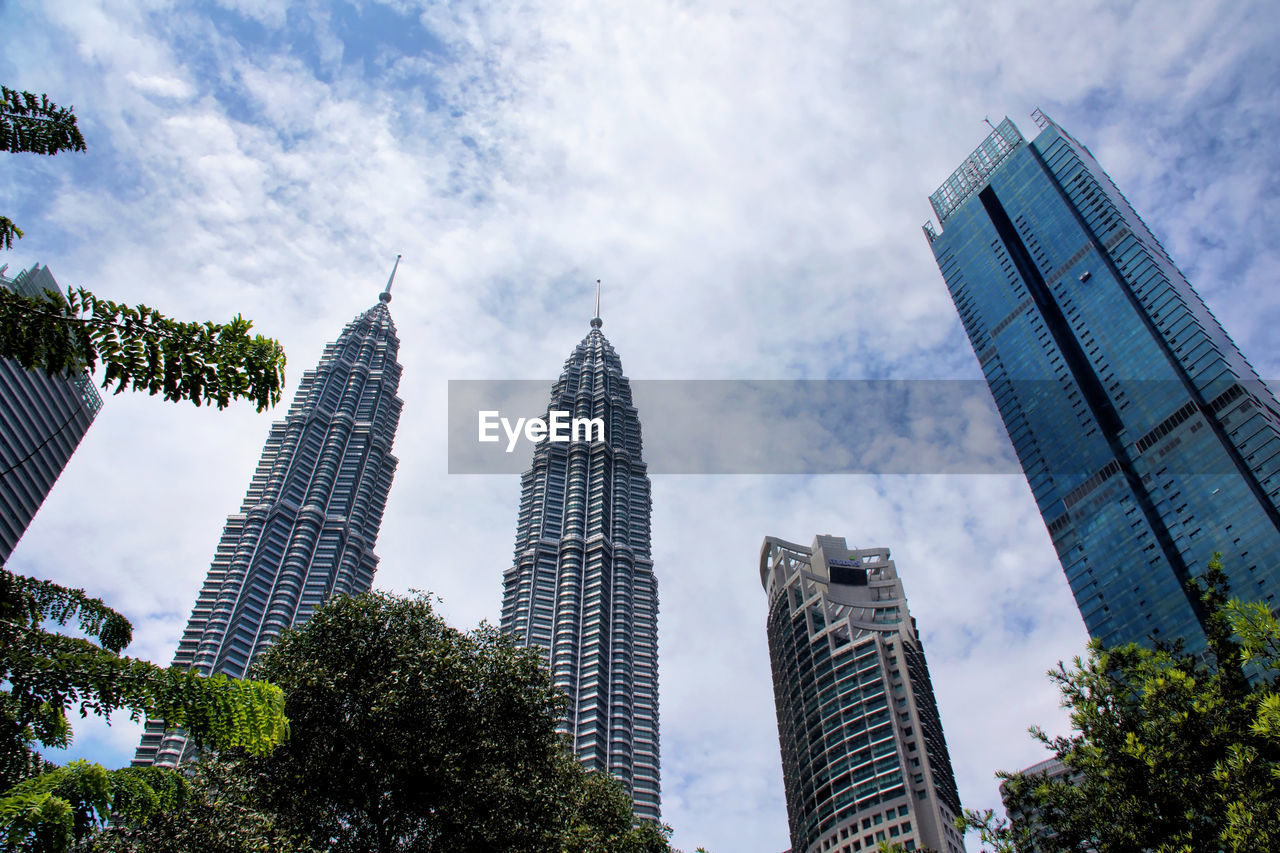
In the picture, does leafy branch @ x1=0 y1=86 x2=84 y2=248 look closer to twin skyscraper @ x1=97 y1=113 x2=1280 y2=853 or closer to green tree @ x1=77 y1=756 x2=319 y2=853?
green tree @ x1=77 y1=756 x2=319 y2=853

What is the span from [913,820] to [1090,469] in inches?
2949

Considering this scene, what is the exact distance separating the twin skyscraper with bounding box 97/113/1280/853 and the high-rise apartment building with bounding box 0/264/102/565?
34235 millimetres

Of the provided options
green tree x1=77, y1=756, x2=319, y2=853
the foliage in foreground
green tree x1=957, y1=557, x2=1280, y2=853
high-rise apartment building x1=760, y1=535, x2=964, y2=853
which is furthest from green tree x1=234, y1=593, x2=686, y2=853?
high-rise apartment building x1=760, y1=535, x2=964, y2=853

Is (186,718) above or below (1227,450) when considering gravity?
below

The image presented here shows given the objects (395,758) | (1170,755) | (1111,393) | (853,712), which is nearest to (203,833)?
(395,758)

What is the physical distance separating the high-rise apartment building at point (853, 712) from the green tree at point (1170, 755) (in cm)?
7113

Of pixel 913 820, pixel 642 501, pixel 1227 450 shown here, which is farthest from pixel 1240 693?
pixel 642 501

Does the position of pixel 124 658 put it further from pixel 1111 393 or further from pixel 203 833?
pixel 1111 393

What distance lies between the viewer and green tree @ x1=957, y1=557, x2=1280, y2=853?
518 inches

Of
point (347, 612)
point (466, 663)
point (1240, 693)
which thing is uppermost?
point (347, 612)

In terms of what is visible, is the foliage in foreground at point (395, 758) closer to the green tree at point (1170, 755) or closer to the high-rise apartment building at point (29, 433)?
the green tree at point (1170, 755)

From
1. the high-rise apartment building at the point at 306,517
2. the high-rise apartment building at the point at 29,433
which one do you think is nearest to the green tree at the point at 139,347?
the high-rise apartment building at the point at 29,433

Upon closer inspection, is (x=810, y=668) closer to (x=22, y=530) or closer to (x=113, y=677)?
(x=22, y=530)

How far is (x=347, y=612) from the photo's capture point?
2511 centimetres
